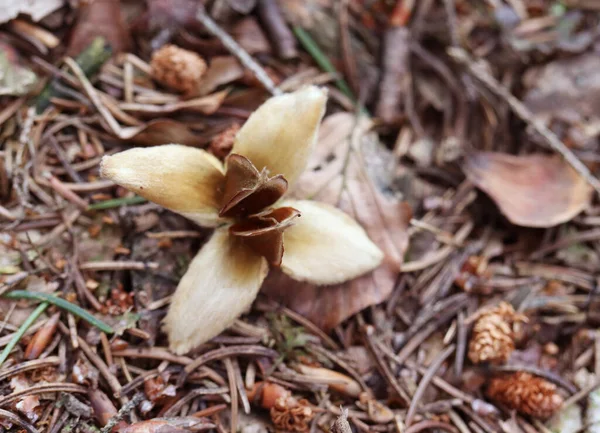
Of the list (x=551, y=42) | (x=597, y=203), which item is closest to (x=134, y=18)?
(x=551, y=42)

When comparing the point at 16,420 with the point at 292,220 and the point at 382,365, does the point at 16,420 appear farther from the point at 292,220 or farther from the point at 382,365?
the point at 382,365

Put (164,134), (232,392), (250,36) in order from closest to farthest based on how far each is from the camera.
Result: (232,392), (164,134), (250,36)

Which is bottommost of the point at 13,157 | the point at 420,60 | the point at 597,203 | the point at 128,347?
the point at 597,203

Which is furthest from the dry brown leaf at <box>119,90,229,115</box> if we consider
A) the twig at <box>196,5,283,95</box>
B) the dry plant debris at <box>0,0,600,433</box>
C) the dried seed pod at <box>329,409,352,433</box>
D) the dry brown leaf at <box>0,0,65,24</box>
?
the dried seed pod at <box>329,409,352,433</box>

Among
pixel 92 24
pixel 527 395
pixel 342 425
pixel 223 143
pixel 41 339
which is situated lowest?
pixel 527 395

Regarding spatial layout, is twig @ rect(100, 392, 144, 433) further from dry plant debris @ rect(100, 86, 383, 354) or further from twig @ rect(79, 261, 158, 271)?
twig @ rect(79, 261, 158, 271)

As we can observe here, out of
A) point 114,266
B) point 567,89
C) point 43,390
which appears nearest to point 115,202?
point 114,266

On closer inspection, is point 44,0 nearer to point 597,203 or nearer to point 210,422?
point 210,422
